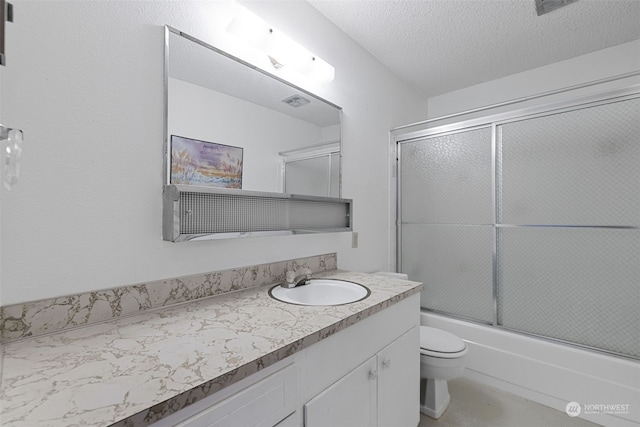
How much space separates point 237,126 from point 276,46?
1.57 feet

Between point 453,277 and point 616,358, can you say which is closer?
point 616,358

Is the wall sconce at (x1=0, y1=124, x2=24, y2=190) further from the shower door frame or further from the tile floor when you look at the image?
the shower door frame

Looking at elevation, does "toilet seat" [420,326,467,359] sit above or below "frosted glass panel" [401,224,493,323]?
below

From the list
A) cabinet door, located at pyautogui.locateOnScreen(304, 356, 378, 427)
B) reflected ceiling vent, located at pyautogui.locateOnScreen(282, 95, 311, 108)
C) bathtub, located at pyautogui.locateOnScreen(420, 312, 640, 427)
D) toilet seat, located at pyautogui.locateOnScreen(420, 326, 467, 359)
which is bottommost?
bathtub, located at pyautogui.locateOnScreen(420, 312, 640, 427)

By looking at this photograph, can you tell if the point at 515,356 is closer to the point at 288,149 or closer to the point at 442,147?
the point at 442,147

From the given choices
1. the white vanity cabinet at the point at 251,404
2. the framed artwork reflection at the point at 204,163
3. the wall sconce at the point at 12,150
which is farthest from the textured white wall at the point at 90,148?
the white vanity cabinet at the point at 251,404

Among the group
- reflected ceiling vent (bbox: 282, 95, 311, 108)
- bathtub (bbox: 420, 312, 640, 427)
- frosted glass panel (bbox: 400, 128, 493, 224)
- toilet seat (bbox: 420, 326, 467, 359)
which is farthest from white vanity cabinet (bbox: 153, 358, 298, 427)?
frosted glass panel (bbox: 400, 128, 493, 224)

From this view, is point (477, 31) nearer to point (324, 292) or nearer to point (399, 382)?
point (324, 292)

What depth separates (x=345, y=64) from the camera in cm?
197

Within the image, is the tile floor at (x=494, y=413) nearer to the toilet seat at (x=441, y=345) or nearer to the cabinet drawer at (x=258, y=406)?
the toilet seat at (x=441, y=345)

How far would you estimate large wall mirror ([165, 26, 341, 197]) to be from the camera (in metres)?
1.11

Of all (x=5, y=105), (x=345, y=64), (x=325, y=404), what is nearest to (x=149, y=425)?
(x=325, y=404)

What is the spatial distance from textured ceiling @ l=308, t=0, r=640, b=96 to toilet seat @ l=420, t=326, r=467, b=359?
2012 millimetres

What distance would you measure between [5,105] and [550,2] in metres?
2.54
